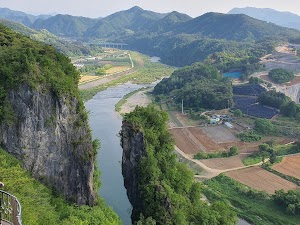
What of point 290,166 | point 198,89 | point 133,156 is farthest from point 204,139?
point 133,156

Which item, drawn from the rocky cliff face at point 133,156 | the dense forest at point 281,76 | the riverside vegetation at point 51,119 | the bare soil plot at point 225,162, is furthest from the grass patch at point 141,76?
the riverside vegetation at point 51,119

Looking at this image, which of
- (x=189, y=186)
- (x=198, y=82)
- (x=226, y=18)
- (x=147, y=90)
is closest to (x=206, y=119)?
(x=198, y=82)

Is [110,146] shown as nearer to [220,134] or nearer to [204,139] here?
[204,139]

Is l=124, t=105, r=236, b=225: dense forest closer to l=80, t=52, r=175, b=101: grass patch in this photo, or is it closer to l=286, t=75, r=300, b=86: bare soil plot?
l=80, t=52, r=175, b=101: grass patch

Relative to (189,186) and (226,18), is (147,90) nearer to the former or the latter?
(189,186)

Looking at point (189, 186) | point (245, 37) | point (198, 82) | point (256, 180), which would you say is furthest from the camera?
point (245, 37)

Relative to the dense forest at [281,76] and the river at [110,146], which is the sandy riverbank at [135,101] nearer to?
the river at [110,146]
